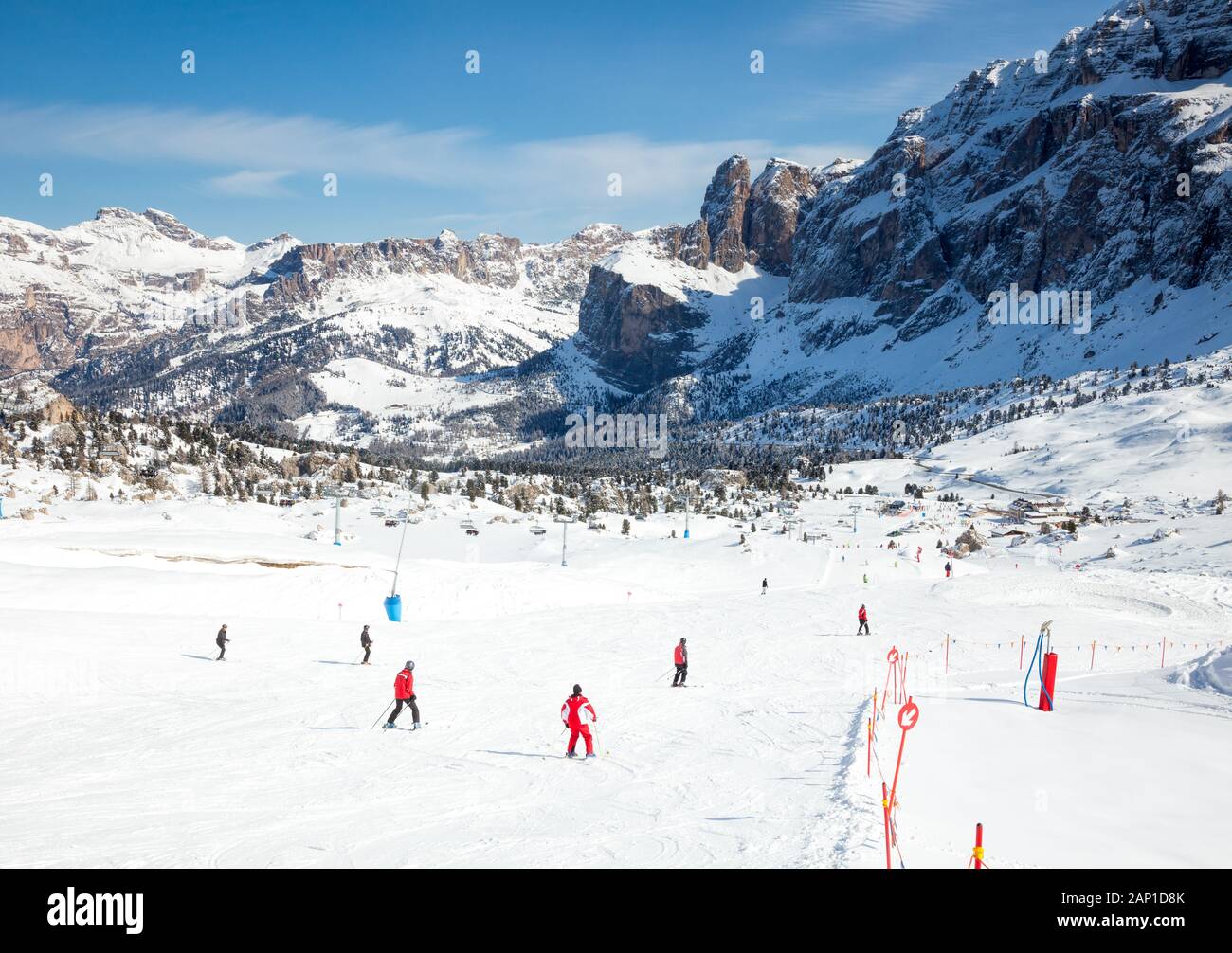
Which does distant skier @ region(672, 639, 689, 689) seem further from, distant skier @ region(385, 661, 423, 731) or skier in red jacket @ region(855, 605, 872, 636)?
skier in red jacket @ region(855, 605, 872, 636)

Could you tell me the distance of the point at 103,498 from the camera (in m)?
68.1

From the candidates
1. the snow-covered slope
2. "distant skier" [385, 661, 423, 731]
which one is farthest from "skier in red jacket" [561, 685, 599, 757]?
"distant skier" [385, 661, 423, 731]

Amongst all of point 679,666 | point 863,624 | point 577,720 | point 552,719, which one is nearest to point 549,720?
point 552,719

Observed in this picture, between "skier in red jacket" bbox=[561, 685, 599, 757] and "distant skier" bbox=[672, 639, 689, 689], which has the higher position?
"skier in red jacket" bbox=[561, 685, 599, 757]

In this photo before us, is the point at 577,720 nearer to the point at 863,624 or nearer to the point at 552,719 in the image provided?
the point at 552,719

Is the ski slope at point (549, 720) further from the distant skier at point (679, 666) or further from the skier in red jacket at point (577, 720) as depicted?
the distant skier at point (679, 666)

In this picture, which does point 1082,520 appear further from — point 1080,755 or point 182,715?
point 182,715

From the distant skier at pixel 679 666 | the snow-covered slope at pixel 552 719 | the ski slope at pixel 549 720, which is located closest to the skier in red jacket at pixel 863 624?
the ski slope at pixel 549 720

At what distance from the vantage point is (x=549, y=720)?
20469 millimetres

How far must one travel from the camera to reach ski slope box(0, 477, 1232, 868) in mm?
12070

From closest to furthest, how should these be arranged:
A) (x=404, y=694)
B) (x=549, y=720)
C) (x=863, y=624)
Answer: (x=404, y=694) → (x=549, y=720) → (x=863, y=624)
